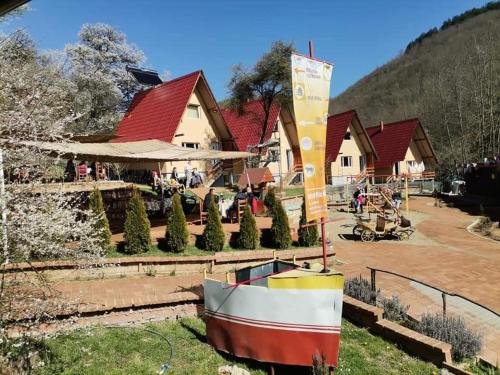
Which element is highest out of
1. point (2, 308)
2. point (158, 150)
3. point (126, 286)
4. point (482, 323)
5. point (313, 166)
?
point (158, 150)

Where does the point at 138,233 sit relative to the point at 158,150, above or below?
below

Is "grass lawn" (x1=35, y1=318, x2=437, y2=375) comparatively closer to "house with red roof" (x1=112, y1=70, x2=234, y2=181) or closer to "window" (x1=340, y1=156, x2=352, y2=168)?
"house with red roof" (x1=112, y1=70, x2=234, y2=181)

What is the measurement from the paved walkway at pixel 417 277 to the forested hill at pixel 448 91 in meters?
24.2

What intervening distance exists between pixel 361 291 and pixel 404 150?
1296 inches

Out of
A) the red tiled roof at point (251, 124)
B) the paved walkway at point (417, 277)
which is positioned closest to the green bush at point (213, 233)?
the paved walkway at point (417, 277)

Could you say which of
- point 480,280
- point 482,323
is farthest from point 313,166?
point 480,280

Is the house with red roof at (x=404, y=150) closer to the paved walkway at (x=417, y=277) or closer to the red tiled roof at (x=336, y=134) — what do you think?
the red tiled roof at (x=336, y=134)

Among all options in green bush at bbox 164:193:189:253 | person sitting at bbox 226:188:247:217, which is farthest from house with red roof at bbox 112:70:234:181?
green bush at bbox 164:193:189:253

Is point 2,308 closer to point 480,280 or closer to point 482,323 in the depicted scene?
point 482,323

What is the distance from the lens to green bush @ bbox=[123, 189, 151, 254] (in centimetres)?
1030

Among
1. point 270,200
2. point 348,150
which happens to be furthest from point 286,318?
point 348,150

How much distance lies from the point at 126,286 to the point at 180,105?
18.8 m

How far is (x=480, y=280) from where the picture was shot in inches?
401

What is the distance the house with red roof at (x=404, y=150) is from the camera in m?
38.9
